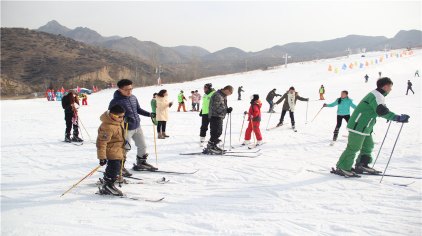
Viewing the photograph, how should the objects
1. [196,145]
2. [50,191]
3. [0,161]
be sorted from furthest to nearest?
1. [196,145]
2. [0,161]
3. [50,191]

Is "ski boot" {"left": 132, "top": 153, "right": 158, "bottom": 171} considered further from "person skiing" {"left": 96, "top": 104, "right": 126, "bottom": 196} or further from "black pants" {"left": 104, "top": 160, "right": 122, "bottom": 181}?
"black pants" {"left": 104, "top": 160, "right": 122, "bottom": 181}

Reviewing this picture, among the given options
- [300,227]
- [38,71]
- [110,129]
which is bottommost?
[300,227]

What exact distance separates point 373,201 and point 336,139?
4.83 meters

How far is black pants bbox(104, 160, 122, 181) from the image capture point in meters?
4.69

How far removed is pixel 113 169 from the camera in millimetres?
4707

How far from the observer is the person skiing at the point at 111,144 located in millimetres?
4398

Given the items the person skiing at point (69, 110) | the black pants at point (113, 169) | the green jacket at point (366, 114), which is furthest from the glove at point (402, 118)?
the person skiing at point (69, 110)

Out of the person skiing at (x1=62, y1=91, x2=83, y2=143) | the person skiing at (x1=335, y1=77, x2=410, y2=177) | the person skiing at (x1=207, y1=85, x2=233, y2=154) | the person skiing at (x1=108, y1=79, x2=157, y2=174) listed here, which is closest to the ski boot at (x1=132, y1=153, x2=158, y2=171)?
the person skiing at (x1=108, y1=79, x2=157, y2=174)

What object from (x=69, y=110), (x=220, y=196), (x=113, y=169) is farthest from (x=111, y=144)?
(x=69, y=110)

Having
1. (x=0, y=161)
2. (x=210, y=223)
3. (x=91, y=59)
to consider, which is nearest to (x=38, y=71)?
(x=91, y=59)

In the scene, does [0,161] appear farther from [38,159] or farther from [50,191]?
[50,191]

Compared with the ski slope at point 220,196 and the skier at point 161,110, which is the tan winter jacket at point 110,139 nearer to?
the ski slope at point 220,196

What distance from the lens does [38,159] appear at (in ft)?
24.3

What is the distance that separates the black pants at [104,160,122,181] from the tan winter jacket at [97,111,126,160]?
0.08 meters
